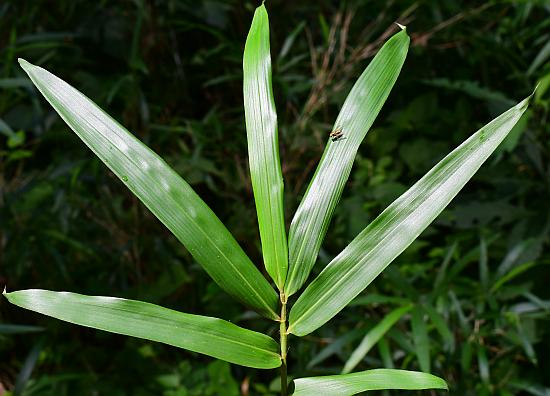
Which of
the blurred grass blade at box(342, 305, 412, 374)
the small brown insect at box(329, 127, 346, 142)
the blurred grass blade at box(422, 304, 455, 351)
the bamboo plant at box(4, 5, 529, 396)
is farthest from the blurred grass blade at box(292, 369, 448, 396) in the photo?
the blurred grass blade at box(422, 304, 455, 351)

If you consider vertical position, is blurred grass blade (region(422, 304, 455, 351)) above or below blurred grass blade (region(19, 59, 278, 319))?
below

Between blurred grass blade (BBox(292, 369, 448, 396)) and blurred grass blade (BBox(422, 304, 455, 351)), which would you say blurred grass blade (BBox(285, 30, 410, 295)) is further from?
blurred grass blade (BBox(422, 304, 455, 351))

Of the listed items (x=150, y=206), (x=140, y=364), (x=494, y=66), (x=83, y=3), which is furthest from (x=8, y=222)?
(x=494, y=66)

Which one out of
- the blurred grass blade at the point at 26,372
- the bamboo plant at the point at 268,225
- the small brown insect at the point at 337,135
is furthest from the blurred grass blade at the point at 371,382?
the blurred grass blade at the point at 26,372

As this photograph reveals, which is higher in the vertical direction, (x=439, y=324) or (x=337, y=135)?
(x=337, y=135)

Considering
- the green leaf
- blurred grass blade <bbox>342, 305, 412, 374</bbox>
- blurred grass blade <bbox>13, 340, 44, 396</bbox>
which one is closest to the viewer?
the green leaf

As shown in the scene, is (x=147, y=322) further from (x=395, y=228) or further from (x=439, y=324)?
(x=439, y=324)

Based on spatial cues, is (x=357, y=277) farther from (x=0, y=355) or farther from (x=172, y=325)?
(x=0, y=355)

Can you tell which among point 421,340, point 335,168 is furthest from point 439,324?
point 335,168
